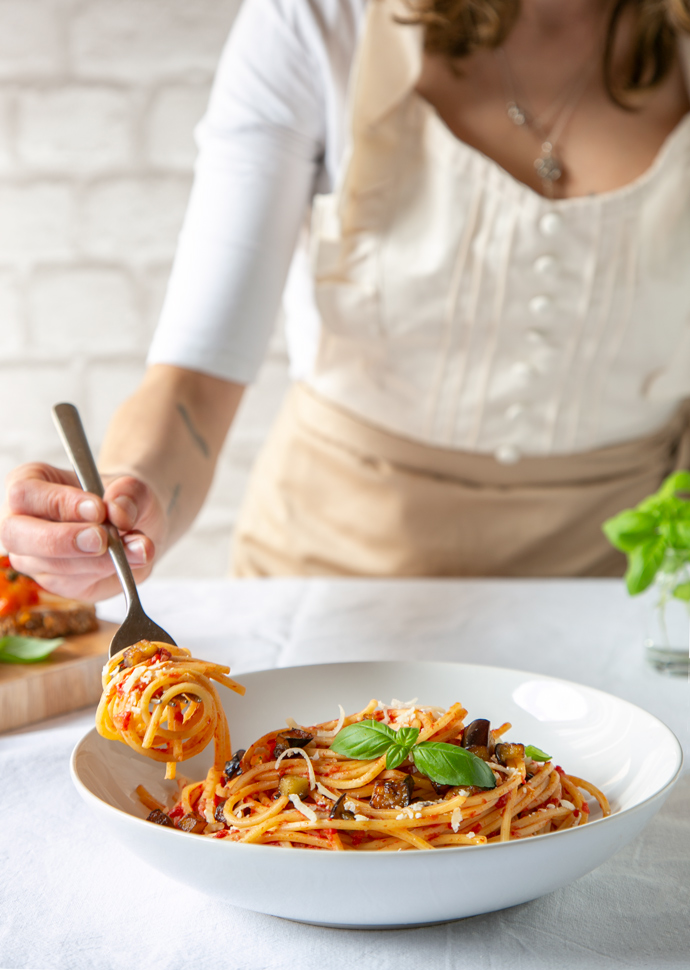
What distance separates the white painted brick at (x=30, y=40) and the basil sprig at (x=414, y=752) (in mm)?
1995

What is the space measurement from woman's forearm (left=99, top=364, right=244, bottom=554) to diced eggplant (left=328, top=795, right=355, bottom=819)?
52cm

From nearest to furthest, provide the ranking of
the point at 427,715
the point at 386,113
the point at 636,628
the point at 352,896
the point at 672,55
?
the point at 352,896, the point at 427,715, the point at 636,628, the point at 386,113, the point at 672,55

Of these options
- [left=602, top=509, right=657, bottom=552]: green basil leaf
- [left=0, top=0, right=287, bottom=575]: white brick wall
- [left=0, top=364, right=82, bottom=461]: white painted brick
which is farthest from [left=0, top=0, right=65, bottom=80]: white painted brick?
[left=602, top=509, right=657, bottom=552]: green basil leaf

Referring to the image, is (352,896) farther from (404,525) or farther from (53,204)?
(53,204)

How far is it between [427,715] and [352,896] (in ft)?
0.58

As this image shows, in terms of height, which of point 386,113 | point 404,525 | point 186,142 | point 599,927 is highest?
point 386,113

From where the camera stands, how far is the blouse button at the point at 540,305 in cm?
127

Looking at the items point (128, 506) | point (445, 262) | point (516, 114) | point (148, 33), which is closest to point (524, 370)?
point (445, 262)

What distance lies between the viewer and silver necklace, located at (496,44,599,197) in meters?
1.29

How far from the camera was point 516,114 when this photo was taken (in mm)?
1318

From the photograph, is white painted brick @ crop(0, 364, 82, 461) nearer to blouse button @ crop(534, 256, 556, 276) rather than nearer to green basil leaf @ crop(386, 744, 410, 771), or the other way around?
blouse button @ crop(534, 256, 556, 276)

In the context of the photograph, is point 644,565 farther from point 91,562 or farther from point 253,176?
point 253,176

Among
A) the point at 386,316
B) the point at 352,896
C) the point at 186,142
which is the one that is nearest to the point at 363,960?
the point at 352,896

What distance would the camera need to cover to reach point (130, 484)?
2.97 feet
